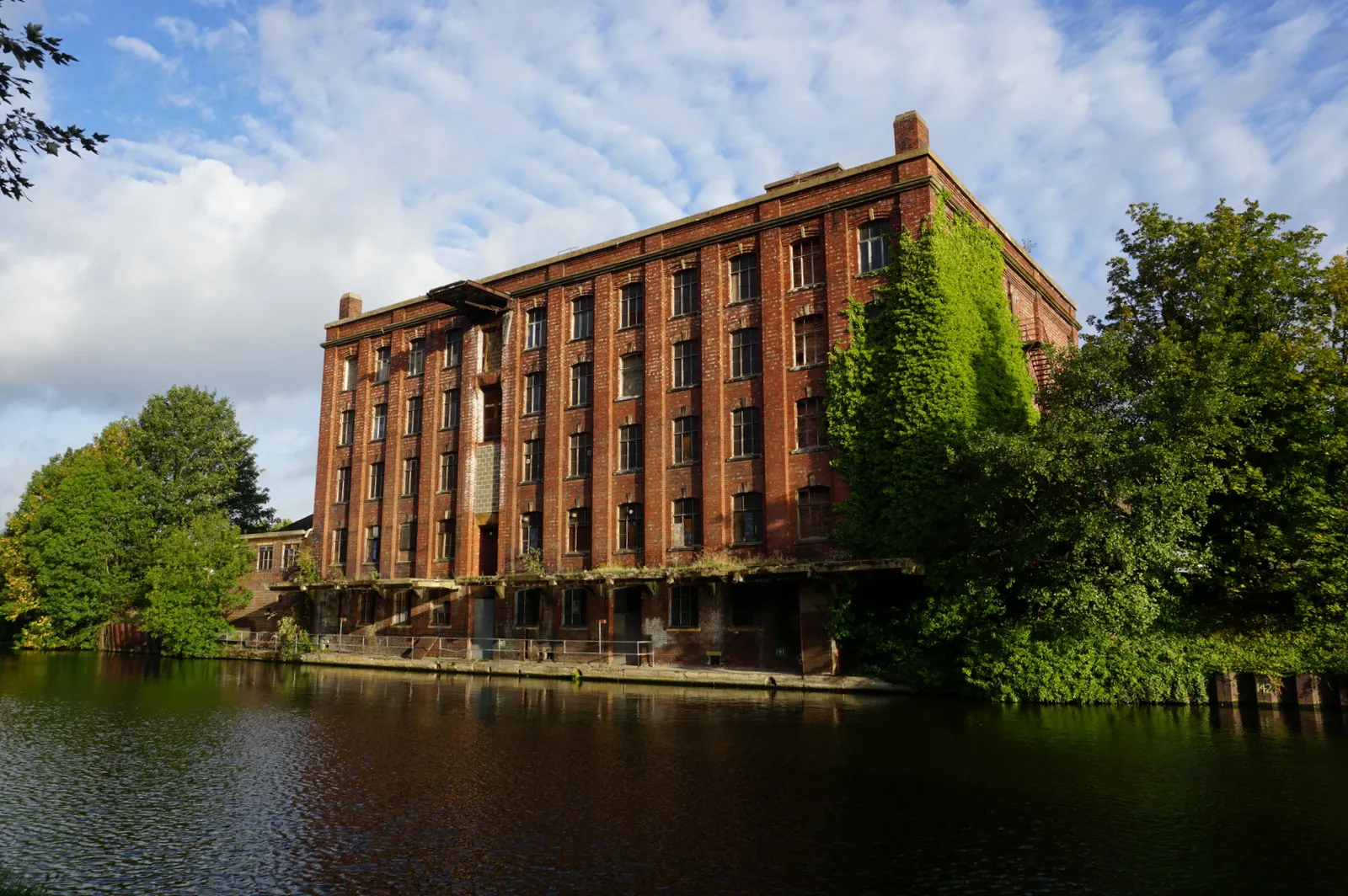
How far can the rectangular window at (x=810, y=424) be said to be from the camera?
29984mm

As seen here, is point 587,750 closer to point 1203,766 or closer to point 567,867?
point 567,867

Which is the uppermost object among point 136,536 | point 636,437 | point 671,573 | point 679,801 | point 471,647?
point 636,437

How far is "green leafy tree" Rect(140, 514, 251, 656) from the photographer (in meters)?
43.6

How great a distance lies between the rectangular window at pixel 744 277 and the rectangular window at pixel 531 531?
12.2m

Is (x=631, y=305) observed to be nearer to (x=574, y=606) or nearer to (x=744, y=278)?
(x=744, y=278)

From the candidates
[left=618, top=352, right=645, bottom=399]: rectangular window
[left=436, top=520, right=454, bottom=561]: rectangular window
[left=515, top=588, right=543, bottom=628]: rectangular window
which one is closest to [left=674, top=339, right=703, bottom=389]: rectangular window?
[left=618, top=352, right=645, bottom=399]: rectangular window

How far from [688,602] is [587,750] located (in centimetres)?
1619

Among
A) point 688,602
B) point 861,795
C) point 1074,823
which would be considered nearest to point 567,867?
point 861,795

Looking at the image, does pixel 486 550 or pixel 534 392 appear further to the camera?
pixel 486 550

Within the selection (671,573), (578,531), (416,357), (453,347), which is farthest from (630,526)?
(416,357)

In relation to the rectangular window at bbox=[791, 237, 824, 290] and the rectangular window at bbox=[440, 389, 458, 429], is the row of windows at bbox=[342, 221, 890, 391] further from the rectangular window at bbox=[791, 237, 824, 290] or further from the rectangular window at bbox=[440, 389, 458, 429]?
the rectangular window at bbox=[440, 389, 458, 429]

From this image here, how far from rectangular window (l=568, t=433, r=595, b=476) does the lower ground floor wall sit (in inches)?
186

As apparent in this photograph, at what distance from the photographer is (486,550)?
39.3 meters

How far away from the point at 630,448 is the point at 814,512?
8.56 meters
